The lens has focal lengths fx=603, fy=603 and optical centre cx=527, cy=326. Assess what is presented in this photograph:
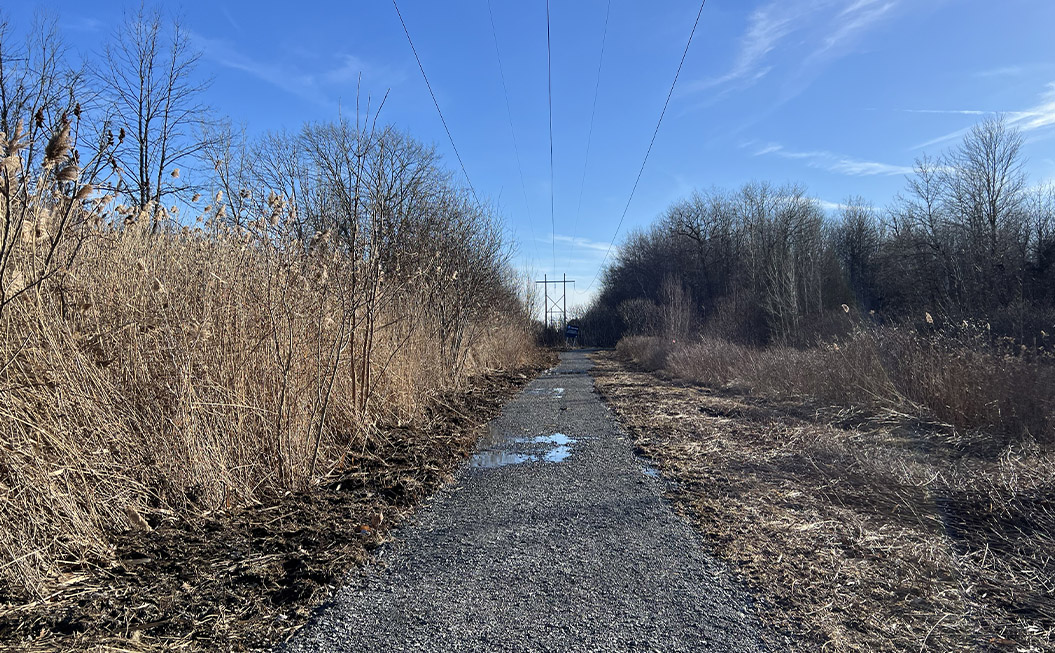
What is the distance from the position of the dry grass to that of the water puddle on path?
129 cm

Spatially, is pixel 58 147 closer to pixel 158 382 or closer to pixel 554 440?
pixel 158 382

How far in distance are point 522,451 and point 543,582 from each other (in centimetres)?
365

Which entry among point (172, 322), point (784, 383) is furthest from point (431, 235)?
point (172, 322)

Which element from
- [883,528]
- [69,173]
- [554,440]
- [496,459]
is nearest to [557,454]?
[496,459]

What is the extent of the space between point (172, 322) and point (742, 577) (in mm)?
4036

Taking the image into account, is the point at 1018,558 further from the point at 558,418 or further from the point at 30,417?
the point at 558,418

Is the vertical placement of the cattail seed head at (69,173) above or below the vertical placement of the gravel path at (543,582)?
above

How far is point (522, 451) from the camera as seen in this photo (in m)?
6.79

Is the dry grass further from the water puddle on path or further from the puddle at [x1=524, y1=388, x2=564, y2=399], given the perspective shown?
the puddle at [x1=524, y1=388, x2=564, y2=399]

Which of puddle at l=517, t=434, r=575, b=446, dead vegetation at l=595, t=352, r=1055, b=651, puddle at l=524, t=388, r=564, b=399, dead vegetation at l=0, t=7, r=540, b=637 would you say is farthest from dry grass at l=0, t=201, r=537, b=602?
puddle at l=524, t=388, r=564, b=399

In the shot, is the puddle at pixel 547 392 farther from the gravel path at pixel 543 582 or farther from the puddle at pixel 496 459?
the gravel path at pixel 543 582

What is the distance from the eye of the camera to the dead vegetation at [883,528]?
2609mm

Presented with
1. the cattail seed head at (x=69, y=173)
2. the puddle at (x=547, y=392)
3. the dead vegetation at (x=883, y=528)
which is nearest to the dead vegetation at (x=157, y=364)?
the cattail seed head at (x=69, y=173)

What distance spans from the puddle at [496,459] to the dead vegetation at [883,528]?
1361mm
